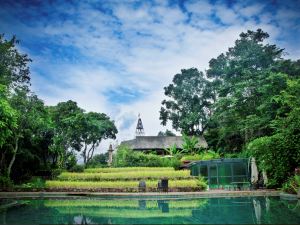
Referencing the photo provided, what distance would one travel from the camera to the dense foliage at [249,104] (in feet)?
65.4

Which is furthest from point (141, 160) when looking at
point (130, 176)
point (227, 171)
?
point (227, 171)

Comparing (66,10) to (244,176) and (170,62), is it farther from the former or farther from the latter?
(244,176)

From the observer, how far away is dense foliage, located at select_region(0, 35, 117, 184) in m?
20.6

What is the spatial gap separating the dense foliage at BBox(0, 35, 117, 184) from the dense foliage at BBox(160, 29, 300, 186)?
50.0ft

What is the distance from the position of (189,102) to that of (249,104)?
16.8 m

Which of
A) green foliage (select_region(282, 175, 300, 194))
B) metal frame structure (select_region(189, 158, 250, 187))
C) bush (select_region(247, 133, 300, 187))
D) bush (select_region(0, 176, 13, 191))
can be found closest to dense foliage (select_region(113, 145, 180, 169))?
metal frame structure (select_region(189, 158, 250, 187))

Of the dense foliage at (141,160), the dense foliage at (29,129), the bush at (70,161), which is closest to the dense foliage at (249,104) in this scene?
the dense foliage at (141,160)

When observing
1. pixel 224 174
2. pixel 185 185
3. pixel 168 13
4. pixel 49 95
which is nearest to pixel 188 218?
pixel 185 185

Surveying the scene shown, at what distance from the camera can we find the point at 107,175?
26016 mm

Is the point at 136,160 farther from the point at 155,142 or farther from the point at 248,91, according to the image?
the point at 248,91

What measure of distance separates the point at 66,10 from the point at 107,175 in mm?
13423

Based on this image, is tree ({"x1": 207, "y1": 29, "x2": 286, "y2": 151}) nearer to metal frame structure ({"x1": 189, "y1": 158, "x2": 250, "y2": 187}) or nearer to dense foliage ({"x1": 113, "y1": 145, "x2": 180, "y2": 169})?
metal frame structure ({"x1": 189, "y1": 158, "x2": 250, "y2": 187})

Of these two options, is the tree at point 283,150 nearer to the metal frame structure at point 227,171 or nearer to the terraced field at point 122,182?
the metal frame structure at point 227,171

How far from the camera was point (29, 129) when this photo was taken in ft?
86.1
